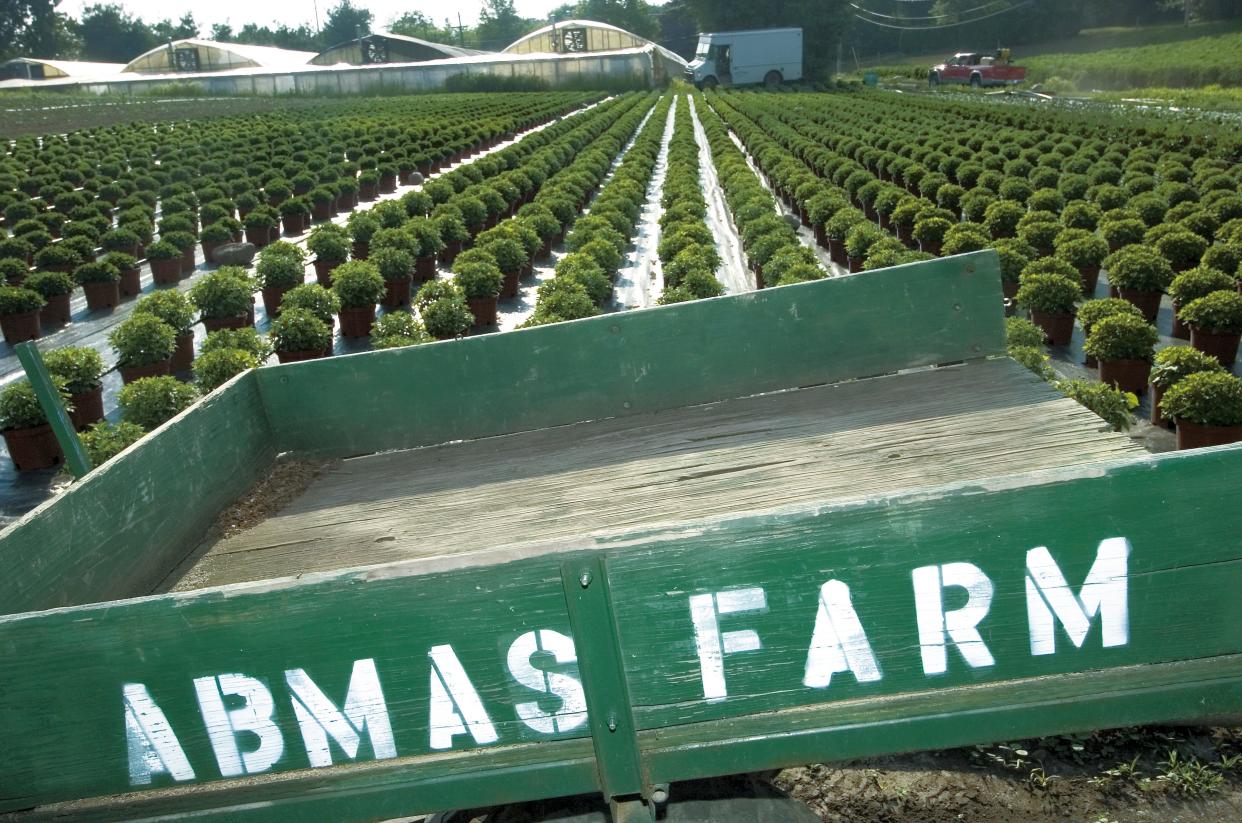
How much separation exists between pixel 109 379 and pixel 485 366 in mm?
8873

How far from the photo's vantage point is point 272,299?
50.2 feet

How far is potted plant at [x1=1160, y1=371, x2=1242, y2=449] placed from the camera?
837 centimetres

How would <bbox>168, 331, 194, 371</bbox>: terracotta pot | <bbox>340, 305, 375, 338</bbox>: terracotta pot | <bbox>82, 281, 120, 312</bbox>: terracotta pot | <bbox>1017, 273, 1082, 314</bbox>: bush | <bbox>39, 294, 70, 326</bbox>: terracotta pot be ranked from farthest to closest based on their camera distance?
<bbox>82, 281, 120, 312</bbox>: terracotta pot → <bbox>39, 294, 70, 326</bbox>: terracotta pot → <bbox>340, 305, 375, 338</bbox>: terracotta pot → <bbox>168, 331, 194, 371</bbox>: terracotta pot → <bbox>1017, 273, 1082, 314</bbox>: bush

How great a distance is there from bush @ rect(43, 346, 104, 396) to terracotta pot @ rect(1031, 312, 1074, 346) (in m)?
10.3

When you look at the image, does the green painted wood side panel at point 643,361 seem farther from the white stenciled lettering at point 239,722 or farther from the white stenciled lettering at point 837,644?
the white stenciled lettering at point 837,644

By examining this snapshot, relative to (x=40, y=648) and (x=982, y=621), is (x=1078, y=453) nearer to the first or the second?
(x=982, y=621)

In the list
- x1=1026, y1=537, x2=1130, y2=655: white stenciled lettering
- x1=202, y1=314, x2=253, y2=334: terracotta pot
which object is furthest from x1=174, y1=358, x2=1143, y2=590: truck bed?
x1=202, y1=314, x2=253, y2=334: terracotta pot

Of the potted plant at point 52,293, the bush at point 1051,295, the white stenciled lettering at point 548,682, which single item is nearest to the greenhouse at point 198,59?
the potted plant at point 52,293

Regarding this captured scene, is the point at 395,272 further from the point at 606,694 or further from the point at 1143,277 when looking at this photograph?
the point at 606,694

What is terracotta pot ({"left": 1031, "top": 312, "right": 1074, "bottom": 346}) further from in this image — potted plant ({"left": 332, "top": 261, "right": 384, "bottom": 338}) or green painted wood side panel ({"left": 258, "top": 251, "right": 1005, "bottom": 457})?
potted plant ({"left": 332, "top": 261, "right": 384, "bottom": 338})

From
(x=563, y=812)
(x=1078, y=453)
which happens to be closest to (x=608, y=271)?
(x=1078, y=453)

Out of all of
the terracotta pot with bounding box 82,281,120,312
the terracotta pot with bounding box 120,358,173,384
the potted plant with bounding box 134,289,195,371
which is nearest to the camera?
the terracotta pot with bounding box 120,358,173,384

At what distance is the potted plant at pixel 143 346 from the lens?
11.4 meters

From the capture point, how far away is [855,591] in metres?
2.52
